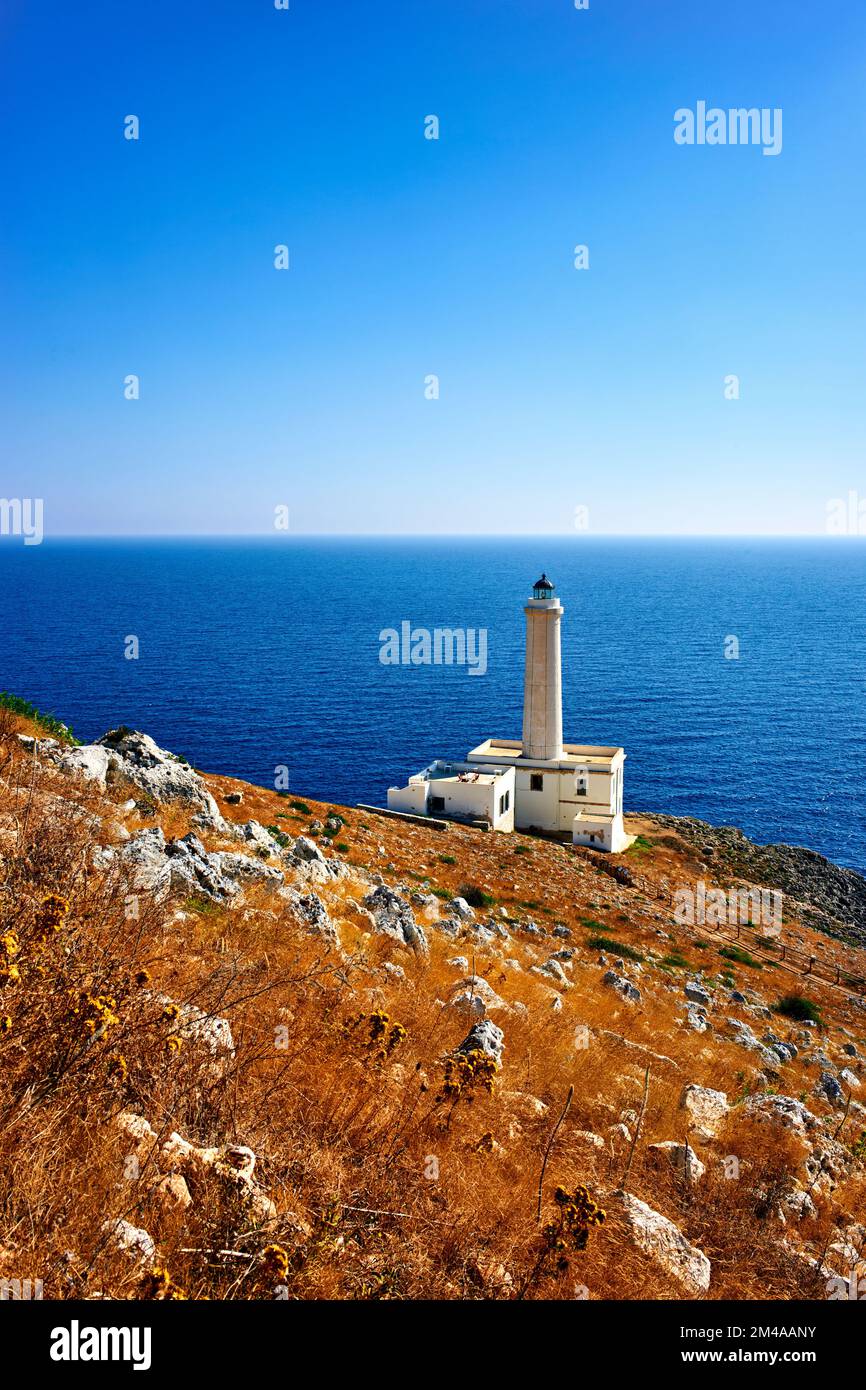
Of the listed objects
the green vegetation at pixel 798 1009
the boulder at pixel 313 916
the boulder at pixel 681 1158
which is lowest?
the green vegetation at pixel 798 1009

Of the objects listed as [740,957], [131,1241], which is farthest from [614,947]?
[131,1241]

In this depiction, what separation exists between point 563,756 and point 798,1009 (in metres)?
20.7

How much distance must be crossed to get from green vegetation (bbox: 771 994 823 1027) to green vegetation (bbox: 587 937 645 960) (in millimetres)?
3742

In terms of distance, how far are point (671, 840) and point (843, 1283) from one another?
37.7 m

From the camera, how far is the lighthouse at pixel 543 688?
39.5 m

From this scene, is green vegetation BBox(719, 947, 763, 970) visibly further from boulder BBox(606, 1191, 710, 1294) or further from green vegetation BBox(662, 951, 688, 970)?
boulder BBox(606, 1191, 710, 1294)

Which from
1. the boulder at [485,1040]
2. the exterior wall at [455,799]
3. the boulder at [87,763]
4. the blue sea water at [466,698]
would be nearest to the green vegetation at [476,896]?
the boulder at [87,763]

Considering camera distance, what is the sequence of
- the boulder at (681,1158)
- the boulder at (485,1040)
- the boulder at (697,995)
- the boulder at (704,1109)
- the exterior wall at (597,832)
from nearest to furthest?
the boulder at (681,1158) → the boulder at (485,1040) → the boulder at (704,1109) → the boulder at (697,995) → the exterior wall at (597,832)

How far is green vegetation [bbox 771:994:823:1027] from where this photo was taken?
793 inches

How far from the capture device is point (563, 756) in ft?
133

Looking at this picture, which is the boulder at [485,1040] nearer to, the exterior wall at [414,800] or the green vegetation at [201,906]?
the green vegetation at [201,906]

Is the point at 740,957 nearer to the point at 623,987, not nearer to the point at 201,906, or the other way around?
the point at 623,987

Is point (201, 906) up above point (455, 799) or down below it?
above

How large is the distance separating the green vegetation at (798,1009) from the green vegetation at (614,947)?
12.3ft
